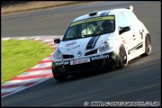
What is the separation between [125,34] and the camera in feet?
42.5

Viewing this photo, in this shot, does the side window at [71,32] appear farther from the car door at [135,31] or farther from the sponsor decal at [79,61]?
the car door at [135,31]

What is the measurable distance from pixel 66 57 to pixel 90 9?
18.2 meters

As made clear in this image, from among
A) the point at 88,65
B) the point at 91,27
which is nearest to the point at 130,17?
the point at 91,27

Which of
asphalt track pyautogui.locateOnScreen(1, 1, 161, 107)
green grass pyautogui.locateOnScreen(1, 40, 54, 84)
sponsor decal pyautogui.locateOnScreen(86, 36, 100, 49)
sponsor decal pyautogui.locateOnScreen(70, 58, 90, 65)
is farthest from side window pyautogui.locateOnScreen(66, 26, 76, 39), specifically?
green grass pyautogui.locateOnScreen(1, 40, 54, 84)

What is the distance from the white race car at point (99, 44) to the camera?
11.9 meters

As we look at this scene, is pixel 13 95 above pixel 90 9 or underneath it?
underneath

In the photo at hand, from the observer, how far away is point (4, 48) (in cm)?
2056

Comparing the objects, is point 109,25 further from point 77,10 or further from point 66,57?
point 77,10

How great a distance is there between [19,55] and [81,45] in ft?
21.3

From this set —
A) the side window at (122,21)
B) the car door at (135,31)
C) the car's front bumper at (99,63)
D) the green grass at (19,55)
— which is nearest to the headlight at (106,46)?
the car's front bumper at (99,63)

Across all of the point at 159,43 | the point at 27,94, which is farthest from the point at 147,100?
the point at 159,43

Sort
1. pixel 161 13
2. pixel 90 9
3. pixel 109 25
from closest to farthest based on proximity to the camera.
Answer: pixel 109 25, pixel 161 13, pixel 90 9

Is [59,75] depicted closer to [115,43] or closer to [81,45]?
[81,45]

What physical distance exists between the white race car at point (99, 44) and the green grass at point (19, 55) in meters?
2.19
